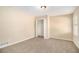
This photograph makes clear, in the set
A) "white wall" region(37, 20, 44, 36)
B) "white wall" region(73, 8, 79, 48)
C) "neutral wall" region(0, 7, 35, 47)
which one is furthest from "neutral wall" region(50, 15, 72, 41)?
"neutral wall" region(0, 7, 35, 47)

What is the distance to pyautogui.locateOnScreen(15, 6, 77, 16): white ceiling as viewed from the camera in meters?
1.54

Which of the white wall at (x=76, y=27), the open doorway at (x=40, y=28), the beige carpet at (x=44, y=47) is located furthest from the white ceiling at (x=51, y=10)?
the beige carpet at (x=44, y=47)

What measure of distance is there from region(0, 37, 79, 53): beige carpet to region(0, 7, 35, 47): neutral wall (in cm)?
16

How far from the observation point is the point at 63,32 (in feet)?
5.49

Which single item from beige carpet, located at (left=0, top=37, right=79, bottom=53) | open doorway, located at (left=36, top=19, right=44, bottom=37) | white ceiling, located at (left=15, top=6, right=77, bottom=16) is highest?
white ceiling, located at (left=15, top=6, right=77, bottom=16)

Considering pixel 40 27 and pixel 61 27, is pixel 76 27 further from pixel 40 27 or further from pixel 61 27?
pixel 40 27

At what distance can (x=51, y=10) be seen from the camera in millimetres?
1642

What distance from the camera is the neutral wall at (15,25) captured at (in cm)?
156

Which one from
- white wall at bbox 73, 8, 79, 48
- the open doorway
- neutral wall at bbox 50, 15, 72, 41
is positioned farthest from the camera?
the open doorway

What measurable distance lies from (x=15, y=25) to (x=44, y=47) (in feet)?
2.65

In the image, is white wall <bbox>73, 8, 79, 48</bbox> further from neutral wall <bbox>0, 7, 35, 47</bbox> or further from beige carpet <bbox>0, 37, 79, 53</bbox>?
neutral wall <bbox>0, 7, 35, 47</bbox>

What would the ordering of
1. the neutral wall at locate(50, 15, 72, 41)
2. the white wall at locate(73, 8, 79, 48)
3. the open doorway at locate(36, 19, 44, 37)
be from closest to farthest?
the white wall at locate(73, 8, 79, 48)
the neutral wall at locate(50, 15, 72, 41)
the open doorway at locate(36, 19, 44, 37)

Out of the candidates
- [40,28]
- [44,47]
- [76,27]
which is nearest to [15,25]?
[40,28]

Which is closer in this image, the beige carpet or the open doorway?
the beige carpet
